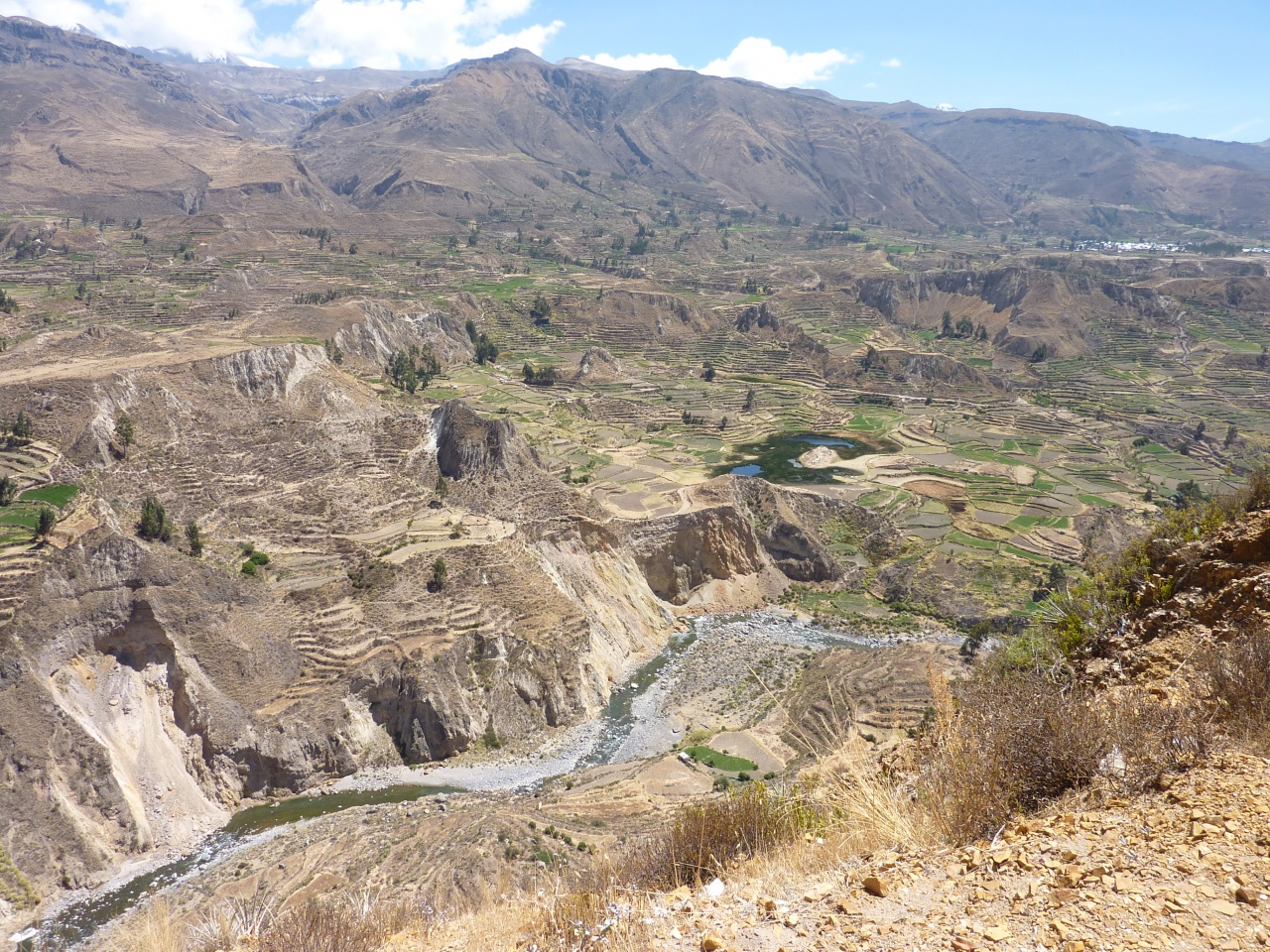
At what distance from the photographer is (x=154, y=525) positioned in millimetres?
40219

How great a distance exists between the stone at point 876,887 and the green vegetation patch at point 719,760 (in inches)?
1019

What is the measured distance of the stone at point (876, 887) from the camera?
8.58m

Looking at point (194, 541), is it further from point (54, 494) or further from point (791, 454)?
point (791, 454)

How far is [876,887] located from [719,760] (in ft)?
87.6

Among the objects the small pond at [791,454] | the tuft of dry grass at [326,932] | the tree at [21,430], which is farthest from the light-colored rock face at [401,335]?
the tuft of dry grass at [326,932]

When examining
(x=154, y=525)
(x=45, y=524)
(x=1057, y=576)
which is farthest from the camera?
(x=1057, y=576)

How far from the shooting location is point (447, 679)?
36.6 meters

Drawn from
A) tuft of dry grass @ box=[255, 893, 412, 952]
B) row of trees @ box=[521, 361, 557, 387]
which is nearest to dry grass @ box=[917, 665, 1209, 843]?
tuft of dry grass @ box=[255, 893, 412, 952]

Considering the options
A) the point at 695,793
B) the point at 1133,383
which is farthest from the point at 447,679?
the point at 1133,383

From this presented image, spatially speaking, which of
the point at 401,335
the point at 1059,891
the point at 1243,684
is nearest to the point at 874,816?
the point at 1059,891

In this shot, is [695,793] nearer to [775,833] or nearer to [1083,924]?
[775,833]

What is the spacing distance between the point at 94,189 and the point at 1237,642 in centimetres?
21419

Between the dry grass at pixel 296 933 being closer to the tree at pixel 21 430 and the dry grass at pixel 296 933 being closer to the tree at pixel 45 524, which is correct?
the tree at pixel 45 524

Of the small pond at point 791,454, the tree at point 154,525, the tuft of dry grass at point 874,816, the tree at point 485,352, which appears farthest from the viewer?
the tree at point 485,352
